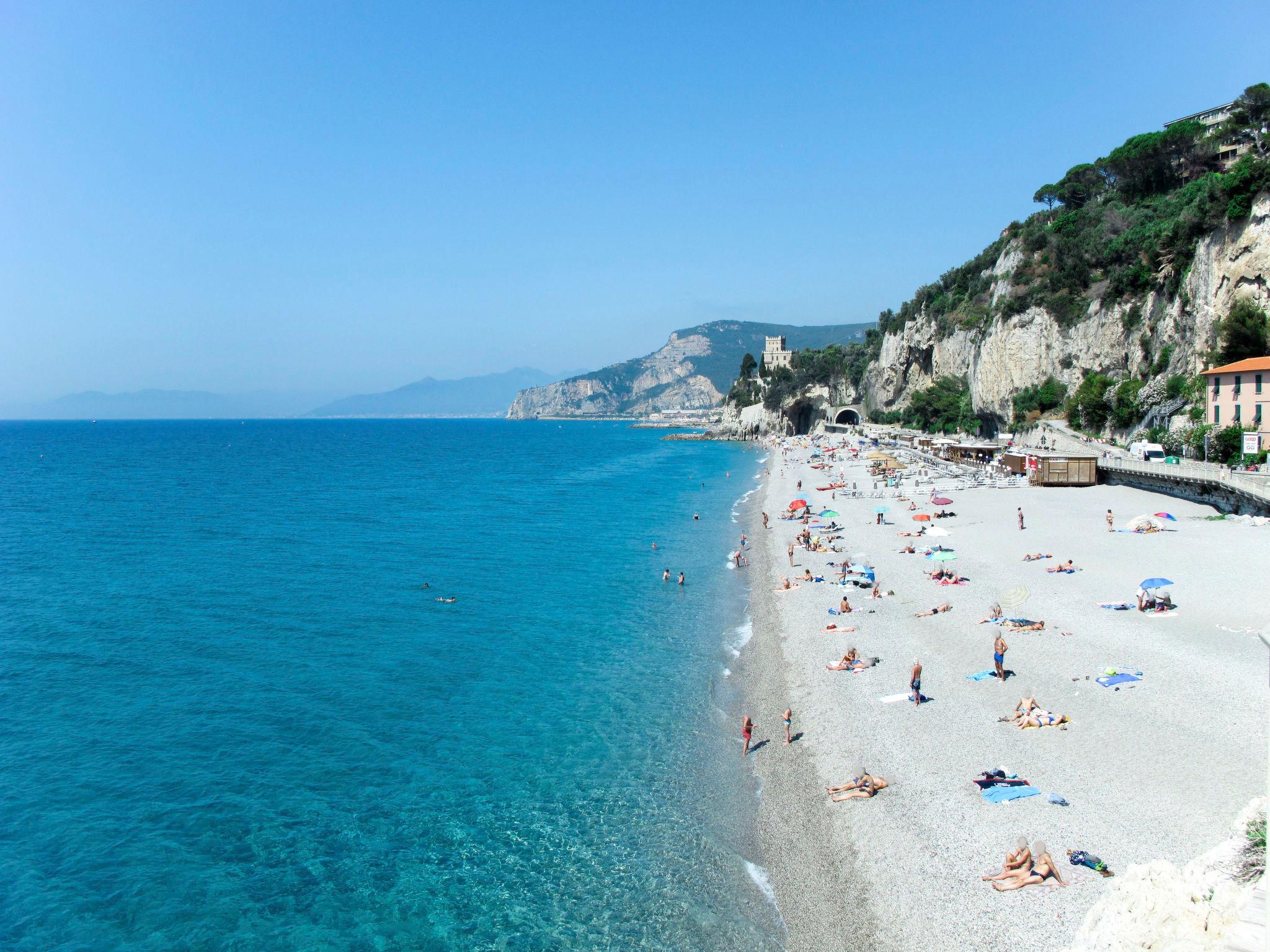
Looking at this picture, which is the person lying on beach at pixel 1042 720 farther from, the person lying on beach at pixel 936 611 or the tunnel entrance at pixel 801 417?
the tunnel entrance at pixel 801 417

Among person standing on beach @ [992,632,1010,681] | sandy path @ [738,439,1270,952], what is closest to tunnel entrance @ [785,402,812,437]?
sandy path @ [738,439,1270,952]

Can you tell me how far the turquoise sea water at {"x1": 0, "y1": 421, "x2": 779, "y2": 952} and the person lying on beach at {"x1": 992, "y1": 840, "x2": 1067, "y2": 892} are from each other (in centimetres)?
315

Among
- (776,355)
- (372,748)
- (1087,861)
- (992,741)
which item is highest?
(776,355)

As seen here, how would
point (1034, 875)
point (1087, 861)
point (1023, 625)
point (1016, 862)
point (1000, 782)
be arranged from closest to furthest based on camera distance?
point (1034, 875) < point (1087, 861) < point (1016, 862) < point (1000, 782) < point (1023, 625)

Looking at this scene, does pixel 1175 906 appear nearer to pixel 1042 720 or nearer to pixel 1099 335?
pixel 1042 720

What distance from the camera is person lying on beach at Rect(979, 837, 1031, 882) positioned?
1025 centimetres

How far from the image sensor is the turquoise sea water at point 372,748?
11039 mm

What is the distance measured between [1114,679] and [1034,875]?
738 cm

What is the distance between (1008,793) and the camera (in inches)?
477

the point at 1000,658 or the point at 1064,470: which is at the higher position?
the point at 1064,470

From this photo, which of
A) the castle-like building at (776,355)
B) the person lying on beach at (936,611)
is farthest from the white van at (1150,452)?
the castle-like building at (776,355)

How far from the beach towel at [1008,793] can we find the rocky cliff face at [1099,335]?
34324 millimetres

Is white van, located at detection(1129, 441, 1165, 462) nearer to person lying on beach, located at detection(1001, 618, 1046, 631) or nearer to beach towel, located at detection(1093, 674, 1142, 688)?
person lying on beach, located at detection(1001, 618, 1046, 631)

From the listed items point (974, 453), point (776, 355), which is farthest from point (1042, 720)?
point (776, 355)
